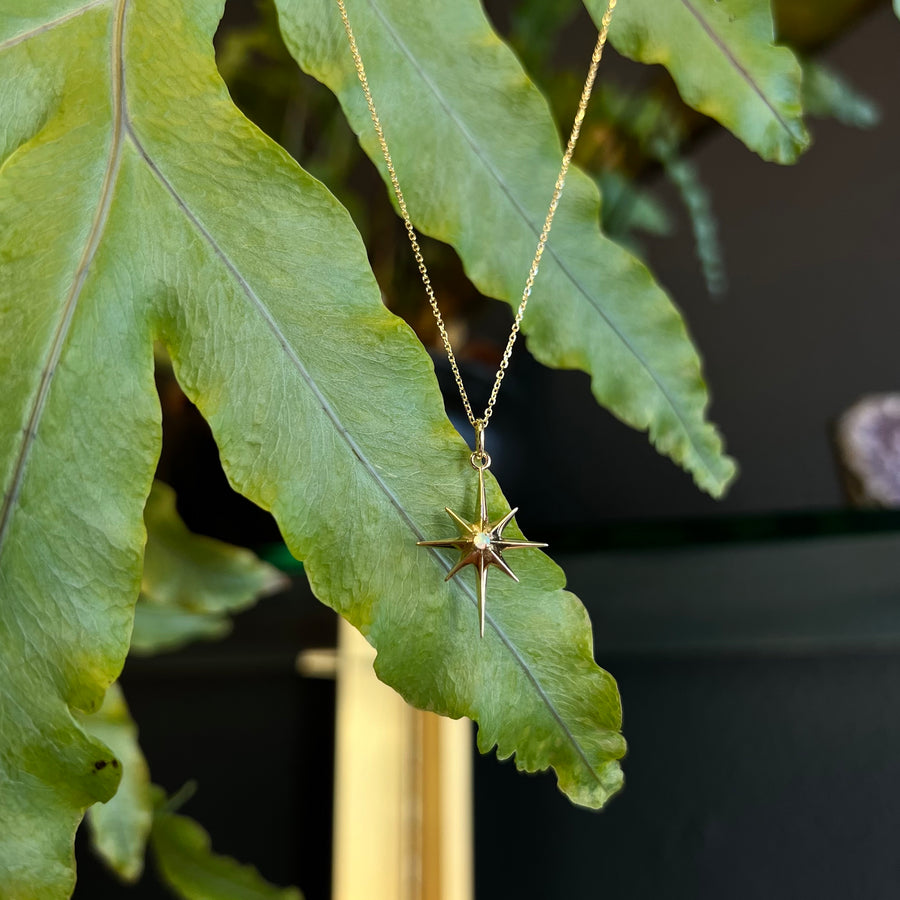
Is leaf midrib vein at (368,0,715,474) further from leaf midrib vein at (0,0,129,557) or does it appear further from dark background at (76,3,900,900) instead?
dark background at (76,3,900,900)

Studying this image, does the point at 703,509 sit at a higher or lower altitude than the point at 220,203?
lower

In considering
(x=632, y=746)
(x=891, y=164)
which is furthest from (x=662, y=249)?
(x=632, y=746)

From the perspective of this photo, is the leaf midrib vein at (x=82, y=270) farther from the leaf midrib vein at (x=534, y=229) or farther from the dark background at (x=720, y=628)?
the dark background at (x=720, y=628)

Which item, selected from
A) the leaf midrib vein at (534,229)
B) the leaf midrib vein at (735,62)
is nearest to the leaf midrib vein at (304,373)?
the leaf midrib vein at (534,229)

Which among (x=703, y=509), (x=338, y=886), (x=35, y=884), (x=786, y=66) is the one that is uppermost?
(x=786, y=66)

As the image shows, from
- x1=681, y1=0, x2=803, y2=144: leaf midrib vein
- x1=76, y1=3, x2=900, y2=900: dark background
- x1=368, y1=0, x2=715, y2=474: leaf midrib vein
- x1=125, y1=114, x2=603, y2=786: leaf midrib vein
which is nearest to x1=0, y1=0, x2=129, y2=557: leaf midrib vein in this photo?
x1=125, y1=114, x2=603, y2=786: leaf midrib vein

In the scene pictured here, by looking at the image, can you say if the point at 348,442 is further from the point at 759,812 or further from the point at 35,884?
the point at 759,812
